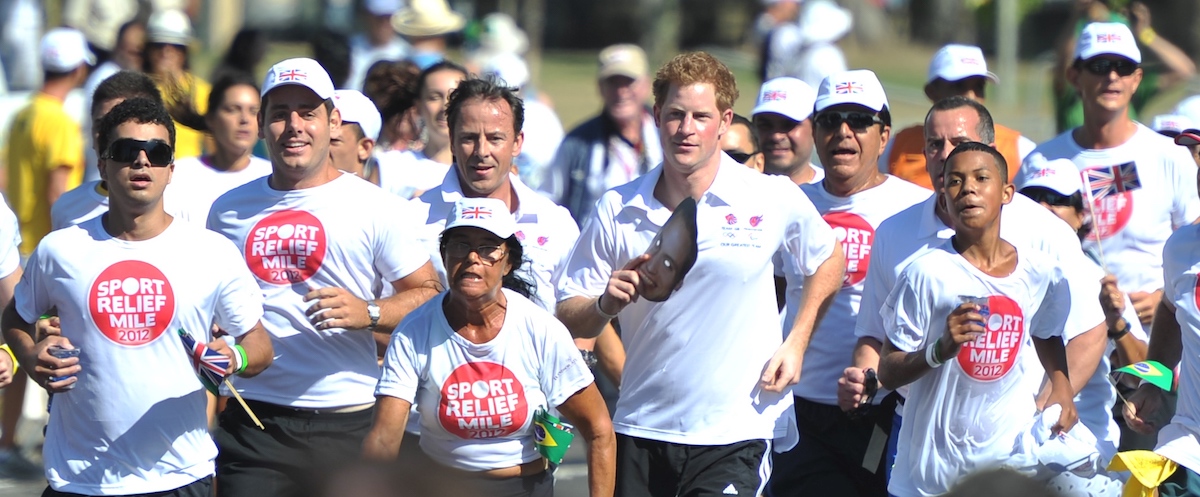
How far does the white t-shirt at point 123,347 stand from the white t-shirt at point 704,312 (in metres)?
1.38

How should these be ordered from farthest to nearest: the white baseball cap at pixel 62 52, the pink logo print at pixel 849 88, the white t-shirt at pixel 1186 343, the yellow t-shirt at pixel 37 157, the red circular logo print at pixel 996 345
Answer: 1. the white baseball cap at pixel 62 52
2. the yellow t-shirt at pixel 37 157
3. the pink logo print at pixel 849 88
4. the white t-shirt at pixel 1186 343
5. the red circular logo print at pixel 996 345

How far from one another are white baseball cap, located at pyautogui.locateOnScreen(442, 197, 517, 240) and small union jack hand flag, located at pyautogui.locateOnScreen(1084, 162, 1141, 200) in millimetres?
3473

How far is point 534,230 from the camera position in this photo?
669 centimetres

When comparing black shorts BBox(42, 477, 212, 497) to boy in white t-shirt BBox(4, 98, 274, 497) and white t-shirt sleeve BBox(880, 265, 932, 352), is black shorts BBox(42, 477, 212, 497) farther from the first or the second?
white t-shirt sleeve BBox(880, 265, 932, 352)

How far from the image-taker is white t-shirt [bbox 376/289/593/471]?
5461 mm

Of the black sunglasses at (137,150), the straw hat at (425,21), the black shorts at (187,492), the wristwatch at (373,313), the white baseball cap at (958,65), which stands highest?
the straw hat at (425,21)

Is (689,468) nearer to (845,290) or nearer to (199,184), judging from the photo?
(845,290)

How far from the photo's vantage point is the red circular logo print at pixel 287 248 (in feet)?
20.5

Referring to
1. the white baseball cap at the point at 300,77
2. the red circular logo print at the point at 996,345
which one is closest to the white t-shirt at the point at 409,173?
the white baseball cap at the point at 300,77

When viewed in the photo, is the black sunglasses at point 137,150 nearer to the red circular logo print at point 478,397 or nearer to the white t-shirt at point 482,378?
the white t-shirt at point 482,378

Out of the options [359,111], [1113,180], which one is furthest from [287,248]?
[1113,180]

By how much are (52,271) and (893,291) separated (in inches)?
114

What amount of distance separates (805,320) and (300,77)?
2.13 meters

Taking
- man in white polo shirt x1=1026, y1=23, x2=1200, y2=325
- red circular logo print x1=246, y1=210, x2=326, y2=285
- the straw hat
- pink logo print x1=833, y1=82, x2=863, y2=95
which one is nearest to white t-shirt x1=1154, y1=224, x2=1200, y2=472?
pink logo print x1=833, y1=82, x2=863, y2=95
